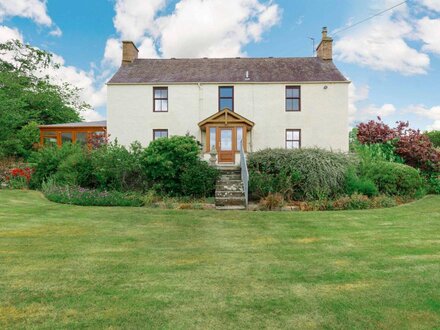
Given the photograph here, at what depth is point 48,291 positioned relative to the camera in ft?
12.7

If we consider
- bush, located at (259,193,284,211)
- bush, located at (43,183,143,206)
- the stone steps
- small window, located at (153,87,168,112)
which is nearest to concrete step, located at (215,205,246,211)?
the stone steps

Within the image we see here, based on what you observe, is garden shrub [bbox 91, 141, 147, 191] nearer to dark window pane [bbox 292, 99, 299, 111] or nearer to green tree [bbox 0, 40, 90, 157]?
dark window pane [bbox 292, 99, 299, 111]

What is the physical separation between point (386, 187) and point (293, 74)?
33.9ft

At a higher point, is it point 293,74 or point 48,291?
point 293,74

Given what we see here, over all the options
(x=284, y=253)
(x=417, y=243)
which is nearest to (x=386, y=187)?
(x=417, y=243)

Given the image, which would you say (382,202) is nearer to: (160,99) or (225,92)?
(225,92)

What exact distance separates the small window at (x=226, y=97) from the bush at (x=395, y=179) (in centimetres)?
978

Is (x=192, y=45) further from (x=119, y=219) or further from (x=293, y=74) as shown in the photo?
(x=119, y=219)

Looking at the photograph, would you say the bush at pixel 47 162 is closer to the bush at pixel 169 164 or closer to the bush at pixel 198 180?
the bush at pixel 169 164

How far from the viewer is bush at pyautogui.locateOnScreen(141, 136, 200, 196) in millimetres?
12695

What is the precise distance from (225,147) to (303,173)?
24.5 feet

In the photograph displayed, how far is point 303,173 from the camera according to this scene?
12.4 meters

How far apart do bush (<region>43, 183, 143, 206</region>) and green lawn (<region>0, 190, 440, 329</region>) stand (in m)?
2.68

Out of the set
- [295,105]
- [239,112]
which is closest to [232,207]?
[239,112]
